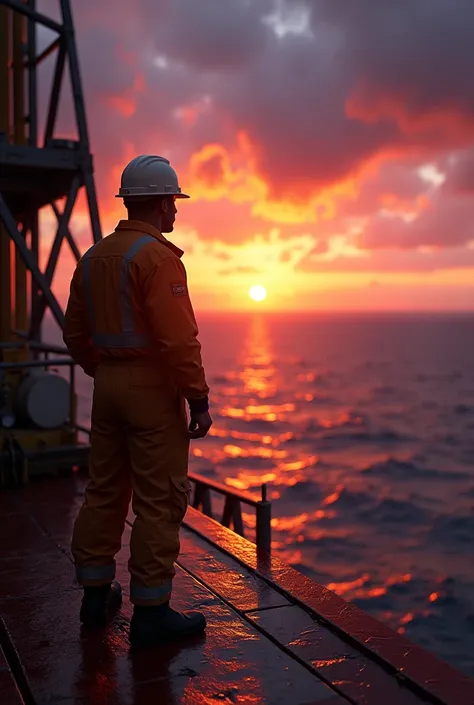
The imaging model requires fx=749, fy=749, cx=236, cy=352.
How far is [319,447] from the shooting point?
5047 centimetres

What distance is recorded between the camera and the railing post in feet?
18.0

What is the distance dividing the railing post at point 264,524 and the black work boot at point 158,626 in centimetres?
161

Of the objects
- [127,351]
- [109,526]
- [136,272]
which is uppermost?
[136,272]

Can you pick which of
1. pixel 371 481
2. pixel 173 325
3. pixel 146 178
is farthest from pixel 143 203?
pixel 371 481

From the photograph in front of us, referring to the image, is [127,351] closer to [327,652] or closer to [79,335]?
[79,335]

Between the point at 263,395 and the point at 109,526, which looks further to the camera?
the point at 263,395

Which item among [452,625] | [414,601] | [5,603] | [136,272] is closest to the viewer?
[136,272]

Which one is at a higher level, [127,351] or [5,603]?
[127,351]

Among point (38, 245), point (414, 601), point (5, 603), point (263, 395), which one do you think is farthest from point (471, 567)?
point (263, 395)

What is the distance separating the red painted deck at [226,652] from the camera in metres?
3.26

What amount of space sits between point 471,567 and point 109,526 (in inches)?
965

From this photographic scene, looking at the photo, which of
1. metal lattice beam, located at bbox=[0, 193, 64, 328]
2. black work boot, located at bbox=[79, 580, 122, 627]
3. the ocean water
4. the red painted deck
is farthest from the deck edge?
the ocean water

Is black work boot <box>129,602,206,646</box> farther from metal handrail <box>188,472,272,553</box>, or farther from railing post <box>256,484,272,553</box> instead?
railing post <box>256,484,272,553</box>

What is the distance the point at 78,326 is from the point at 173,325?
28.2 inches
